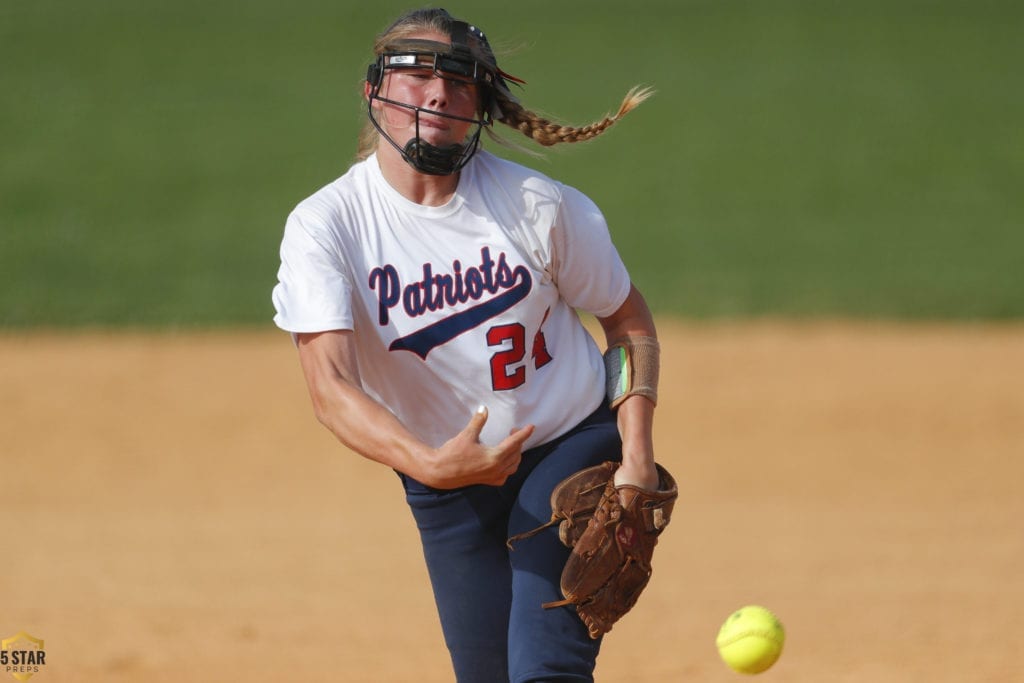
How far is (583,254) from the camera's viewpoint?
341 cm

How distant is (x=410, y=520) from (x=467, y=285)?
426cm

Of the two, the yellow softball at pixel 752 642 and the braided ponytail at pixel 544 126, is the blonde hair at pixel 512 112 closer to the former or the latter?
the braided ponytail at pixel 544 126

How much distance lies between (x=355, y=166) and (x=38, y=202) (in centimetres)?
1246

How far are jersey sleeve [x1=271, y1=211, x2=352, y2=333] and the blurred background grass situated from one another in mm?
8299

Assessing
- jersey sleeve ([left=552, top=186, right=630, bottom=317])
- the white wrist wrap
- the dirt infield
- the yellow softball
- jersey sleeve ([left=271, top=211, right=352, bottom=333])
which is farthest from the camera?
the dirt infield

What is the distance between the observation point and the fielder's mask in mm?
3295

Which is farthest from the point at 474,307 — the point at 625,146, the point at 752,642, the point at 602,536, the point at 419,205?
the point at 625,146

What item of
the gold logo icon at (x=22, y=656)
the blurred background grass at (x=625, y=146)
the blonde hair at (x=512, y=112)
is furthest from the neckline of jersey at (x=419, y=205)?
the blurred background grass at (x=625, y=146)

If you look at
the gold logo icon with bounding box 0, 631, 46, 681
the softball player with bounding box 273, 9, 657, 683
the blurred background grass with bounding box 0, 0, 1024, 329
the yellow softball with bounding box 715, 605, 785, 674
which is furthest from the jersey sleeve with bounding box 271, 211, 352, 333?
the blurred background grass with bounding box 0, 0, 1024, 329

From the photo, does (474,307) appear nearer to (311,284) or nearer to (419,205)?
(419,205)

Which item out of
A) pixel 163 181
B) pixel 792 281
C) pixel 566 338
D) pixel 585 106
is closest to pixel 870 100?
pixel 585 106

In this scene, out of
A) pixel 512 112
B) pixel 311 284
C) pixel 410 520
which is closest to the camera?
pixel 311 284

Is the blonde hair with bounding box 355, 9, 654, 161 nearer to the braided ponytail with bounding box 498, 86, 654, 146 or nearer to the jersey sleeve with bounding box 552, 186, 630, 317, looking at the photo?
the braided ponytail with bounding box 498, 86, 654, 146

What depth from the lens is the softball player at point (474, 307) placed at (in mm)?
3264
